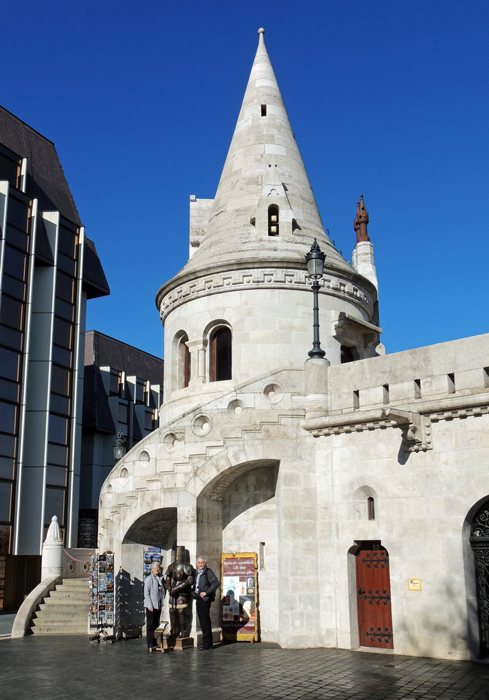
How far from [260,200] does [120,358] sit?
26.1 metres

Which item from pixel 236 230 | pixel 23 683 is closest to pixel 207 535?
pixel 23 683

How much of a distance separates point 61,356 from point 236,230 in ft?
43.9

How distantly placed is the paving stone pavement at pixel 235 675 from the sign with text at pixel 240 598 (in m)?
0.59

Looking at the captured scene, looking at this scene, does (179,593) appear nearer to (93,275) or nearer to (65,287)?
(65,287)

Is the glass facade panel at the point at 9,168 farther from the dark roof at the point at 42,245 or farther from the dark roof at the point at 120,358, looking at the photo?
the dark roof at the point at 120,358

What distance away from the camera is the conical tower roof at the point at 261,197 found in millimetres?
17875

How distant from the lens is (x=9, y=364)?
2680 centimetres

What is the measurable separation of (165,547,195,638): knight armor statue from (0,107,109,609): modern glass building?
14093mm

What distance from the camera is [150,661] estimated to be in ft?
39.4

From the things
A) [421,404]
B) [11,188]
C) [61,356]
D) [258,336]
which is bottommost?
[421,404]

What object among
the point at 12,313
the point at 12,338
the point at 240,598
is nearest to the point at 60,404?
the point at 12,338

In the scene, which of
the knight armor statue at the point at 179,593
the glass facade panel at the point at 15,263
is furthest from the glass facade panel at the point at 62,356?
the knight armor statue at the point at 179,593

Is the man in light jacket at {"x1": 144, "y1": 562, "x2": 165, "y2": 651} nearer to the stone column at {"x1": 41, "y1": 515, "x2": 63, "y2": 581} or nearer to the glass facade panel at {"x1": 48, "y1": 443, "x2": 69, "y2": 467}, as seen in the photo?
the stone column at {"x1": 41, "y1": 515, "x2": 63, "y2": 581}

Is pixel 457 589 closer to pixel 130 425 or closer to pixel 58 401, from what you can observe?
pixel 58 401
